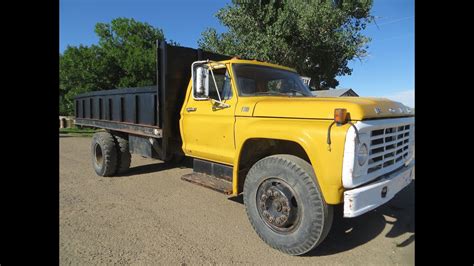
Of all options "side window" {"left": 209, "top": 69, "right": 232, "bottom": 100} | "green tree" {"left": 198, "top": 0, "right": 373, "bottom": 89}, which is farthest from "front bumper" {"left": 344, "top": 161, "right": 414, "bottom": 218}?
"green tree" {"left": 198, "top": 0, "right": 373, "bottom": 89}

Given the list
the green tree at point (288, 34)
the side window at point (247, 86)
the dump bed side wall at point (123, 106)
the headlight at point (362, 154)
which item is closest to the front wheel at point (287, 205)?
the headlight at point (362, 154)

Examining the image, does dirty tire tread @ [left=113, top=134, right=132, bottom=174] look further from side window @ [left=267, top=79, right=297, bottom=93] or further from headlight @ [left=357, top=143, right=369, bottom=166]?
headlight @ [left=357, top=143, right=369, bottom=166]

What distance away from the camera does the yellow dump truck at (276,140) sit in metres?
2.83

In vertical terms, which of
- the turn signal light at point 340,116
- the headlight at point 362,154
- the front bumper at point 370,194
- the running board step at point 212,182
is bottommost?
the running board step at point 212,182

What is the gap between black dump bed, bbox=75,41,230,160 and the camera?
4789 millimetres

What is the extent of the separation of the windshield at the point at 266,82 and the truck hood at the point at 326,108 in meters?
0.49

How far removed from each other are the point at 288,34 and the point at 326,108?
1228 cm

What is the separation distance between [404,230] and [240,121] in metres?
2.50

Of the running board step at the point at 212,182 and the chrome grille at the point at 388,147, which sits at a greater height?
the chrome grille at the point at 388,147

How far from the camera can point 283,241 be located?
3.19m

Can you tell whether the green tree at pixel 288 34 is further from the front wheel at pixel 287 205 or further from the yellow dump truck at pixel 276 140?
the front wheel at pixel 287 205

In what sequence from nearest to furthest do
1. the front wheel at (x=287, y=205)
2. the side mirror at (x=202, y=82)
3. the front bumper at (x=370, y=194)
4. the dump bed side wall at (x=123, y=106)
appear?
the front bumper at (x=370, y=194) < the front wheel at (x=287, y=205) < the side mirror at (x=202, y=82) < the dump bed side wall at (x=123, y=106)

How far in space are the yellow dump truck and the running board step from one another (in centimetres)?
2
